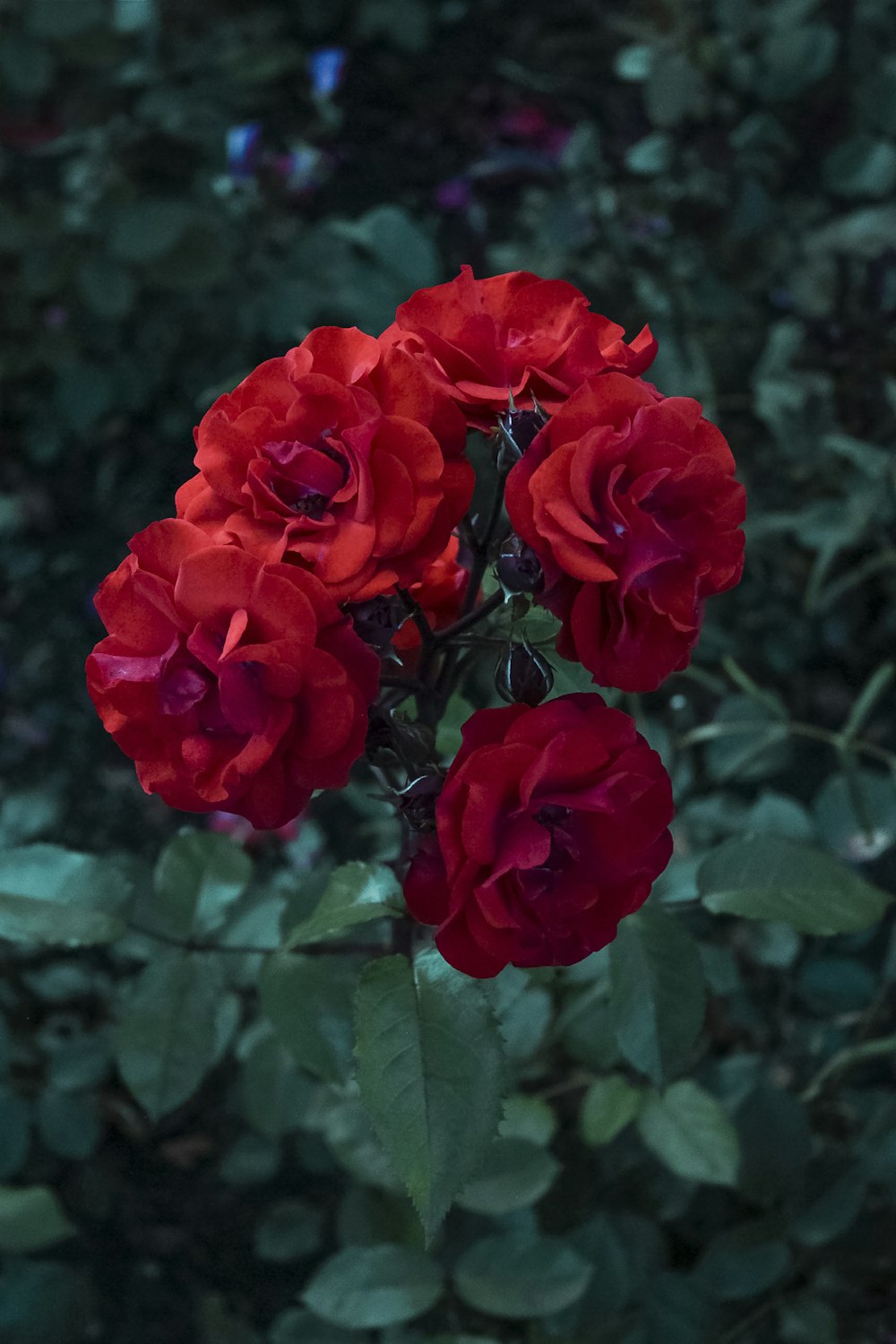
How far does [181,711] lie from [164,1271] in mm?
1195

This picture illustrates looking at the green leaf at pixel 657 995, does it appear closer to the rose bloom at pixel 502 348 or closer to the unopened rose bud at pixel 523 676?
the unopened rose bud at pixel 523 676

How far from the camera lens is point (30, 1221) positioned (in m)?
1.14

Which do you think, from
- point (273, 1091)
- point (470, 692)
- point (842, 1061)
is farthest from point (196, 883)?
point (470, 692)

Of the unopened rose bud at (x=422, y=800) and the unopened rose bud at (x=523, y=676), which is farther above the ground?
the unopened rose bud at (x=523, y=676)

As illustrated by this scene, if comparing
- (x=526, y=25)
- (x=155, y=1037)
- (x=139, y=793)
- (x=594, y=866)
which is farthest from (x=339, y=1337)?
Answer: (x=526, y=25)

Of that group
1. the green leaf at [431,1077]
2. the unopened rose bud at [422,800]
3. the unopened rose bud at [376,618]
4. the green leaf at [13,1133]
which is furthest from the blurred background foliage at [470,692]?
the unopened rose bud at [376,618]

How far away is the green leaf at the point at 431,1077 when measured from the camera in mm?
721

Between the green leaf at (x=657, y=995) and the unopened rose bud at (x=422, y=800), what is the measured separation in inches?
11.4

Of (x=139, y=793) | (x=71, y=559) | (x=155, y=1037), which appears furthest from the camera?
(x=71, y=559)

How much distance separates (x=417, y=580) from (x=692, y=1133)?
73cm

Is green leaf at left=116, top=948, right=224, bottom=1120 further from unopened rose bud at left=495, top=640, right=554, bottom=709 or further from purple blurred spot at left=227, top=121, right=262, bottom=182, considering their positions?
purple blurred spot at left=227, top=121, right=262, bottom=182

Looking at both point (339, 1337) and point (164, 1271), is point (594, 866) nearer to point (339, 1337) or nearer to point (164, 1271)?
point (339, 1337)

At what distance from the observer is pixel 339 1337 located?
45.3 inches

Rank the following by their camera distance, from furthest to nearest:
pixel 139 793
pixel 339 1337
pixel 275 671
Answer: pixel 139 793 → pixel 339 1337 → pixel 275 671
